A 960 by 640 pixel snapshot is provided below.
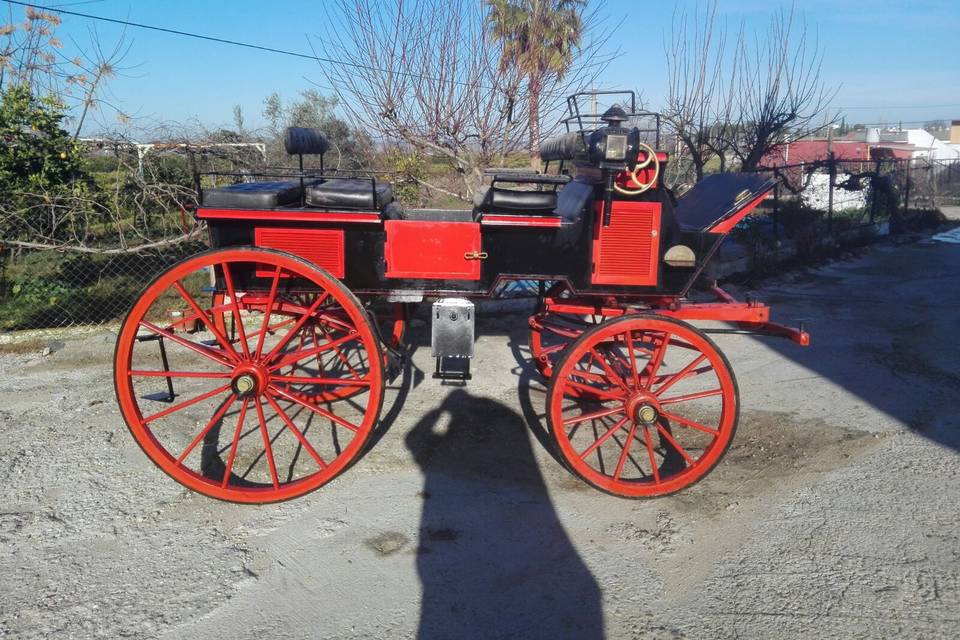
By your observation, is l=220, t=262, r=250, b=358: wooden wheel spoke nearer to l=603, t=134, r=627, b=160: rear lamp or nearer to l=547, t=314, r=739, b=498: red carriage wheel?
l=547, t=314, r=739, b=498: red carriage wheel

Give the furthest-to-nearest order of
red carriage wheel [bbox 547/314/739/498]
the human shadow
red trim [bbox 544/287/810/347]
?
1. red trim [bbox 544/287/810/347]
2. red carriage wheel [bbox 547/314/739/498]
3. the human shadow

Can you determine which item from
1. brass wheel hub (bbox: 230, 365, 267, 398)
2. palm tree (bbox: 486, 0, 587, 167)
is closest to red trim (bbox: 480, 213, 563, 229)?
brass wheel hub (bbox: 230, 365, 267, 398)

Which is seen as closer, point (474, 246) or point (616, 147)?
point (616, 147)

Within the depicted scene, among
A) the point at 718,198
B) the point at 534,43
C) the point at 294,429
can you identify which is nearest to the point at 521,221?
the point at 718,198

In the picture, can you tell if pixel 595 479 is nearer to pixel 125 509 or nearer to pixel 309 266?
pixel 309 266

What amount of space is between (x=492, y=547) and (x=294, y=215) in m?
1.93

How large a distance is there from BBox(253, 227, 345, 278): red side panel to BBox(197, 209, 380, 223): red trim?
88 mm

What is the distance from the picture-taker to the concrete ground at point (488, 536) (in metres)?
2.83

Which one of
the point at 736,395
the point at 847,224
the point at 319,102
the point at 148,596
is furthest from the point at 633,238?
the point at 319,102

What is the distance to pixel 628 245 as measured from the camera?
377cm

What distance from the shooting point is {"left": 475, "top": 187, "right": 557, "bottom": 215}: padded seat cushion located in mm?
3697

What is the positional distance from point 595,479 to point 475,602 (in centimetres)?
100

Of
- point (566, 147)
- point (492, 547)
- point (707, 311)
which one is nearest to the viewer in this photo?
point (492, 547)

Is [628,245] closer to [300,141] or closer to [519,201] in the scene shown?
[519,201]
